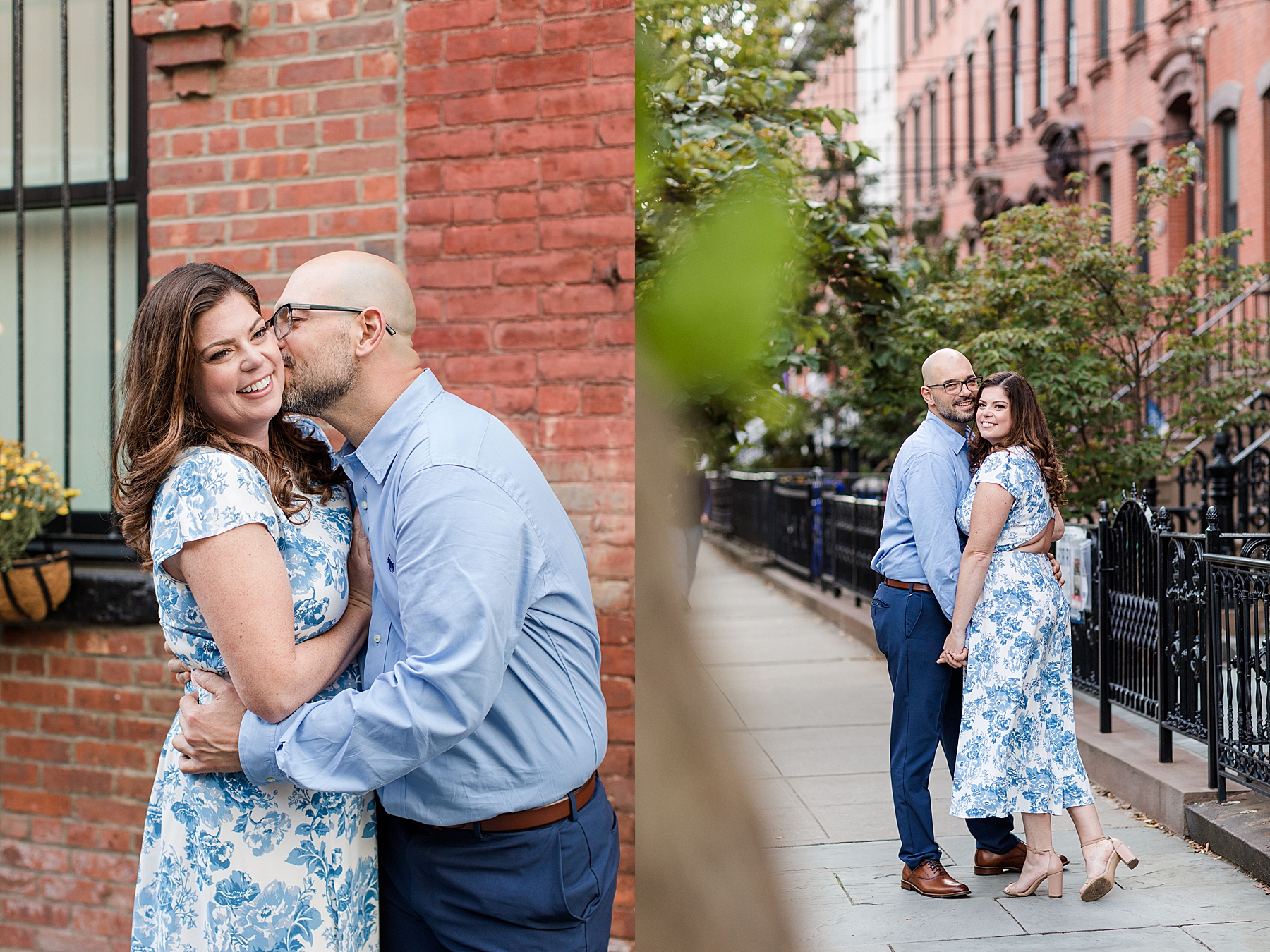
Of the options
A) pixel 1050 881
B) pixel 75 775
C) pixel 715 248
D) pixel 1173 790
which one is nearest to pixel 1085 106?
pixel 1173 790

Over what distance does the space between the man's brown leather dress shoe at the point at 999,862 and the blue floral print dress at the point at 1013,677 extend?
33 cm

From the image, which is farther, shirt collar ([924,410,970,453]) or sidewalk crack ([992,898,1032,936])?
shirt collar ([924,410,970,453])

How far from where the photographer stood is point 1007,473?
3.98 metres

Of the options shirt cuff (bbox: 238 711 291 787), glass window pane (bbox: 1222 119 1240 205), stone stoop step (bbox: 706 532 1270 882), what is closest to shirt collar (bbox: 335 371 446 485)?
shirt cuff (bbox: 238 711 291 787)

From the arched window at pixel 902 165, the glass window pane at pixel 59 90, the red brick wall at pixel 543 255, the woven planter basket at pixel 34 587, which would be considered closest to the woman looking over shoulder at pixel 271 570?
the red brick wall at pixel 543 255

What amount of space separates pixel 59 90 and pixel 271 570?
2908 mm

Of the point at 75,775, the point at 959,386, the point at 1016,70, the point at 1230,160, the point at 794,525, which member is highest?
the point at 1016,70

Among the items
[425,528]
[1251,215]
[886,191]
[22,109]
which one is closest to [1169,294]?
[1251,215]

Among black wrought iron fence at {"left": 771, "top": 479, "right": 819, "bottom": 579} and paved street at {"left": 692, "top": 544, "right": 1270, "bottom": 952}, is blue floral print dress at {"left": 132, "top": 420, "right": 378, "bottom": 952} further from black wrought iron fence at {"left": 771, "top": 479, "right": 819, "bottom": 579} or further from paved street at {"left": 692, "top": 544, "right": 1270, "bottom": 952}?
black wrought iron fence at {"left": 771, "top": 479, "right": 819, "bottom": 579}

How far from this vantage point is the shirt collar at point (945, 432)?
156 inches

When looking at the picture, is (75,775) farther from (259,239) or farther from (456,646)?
(456,646)

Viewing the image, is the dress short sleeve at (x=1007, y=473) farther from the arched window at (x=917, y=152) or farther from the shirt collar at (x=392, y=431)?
the arched window at (x=917, y=152)

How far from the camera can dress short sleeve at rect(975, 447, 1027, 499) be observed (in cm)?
398

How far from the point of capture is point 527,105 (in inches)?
108
